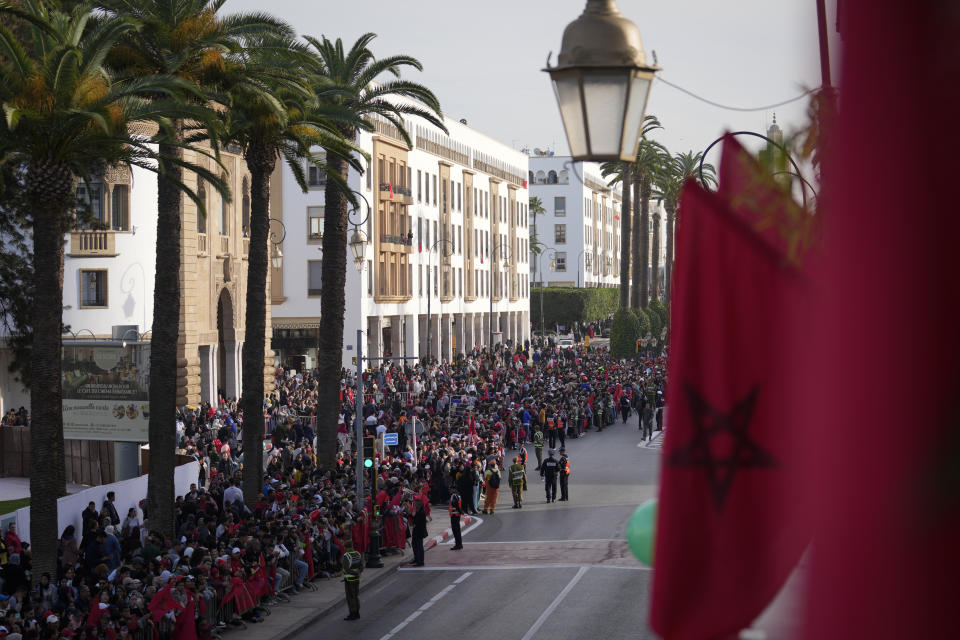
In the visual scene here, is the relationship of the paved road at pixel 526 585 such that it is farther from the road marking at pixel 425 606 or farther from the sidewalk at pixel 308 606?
the sidewalk at pixel 308 606

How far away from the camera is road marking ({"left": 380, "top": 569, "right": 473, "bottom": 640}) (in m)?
21.5

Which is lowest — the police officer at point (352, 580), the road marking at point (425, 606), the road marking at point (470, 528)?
the road marking at point (470, 528)

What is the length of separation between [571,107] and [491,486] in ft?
98.3

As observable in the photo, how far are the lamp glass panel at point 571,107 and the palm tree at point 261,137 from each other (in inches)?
905

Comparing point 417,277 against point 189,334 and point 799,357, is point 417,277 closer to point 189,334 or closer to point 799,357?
point 189,334

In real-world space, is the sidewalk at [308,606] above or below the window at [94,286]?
below

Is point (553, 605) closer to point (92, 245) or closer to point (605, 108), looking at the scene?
point (605, 108)

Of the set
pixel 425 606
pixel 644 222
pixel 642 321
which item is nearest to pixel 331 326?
pixel 425 606

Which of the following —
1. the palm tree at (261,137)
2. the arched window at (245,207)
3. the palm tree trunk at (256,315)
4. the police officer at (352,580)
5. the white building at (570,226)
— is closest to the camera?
the police officer at (352,580)

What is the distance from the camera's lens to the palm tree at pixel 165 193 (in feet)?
78.9

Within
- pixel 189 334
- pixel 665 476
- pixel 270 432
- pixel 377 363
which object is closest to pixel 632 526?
pixel 665 476

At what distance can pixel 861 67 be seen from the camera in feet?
4.19

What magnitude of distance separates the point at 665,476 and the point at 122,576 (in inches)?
692

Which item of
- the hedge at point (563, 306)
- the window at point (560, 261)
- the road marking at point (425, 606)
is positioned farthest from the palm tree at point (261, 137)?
the window at point (560, 261)
